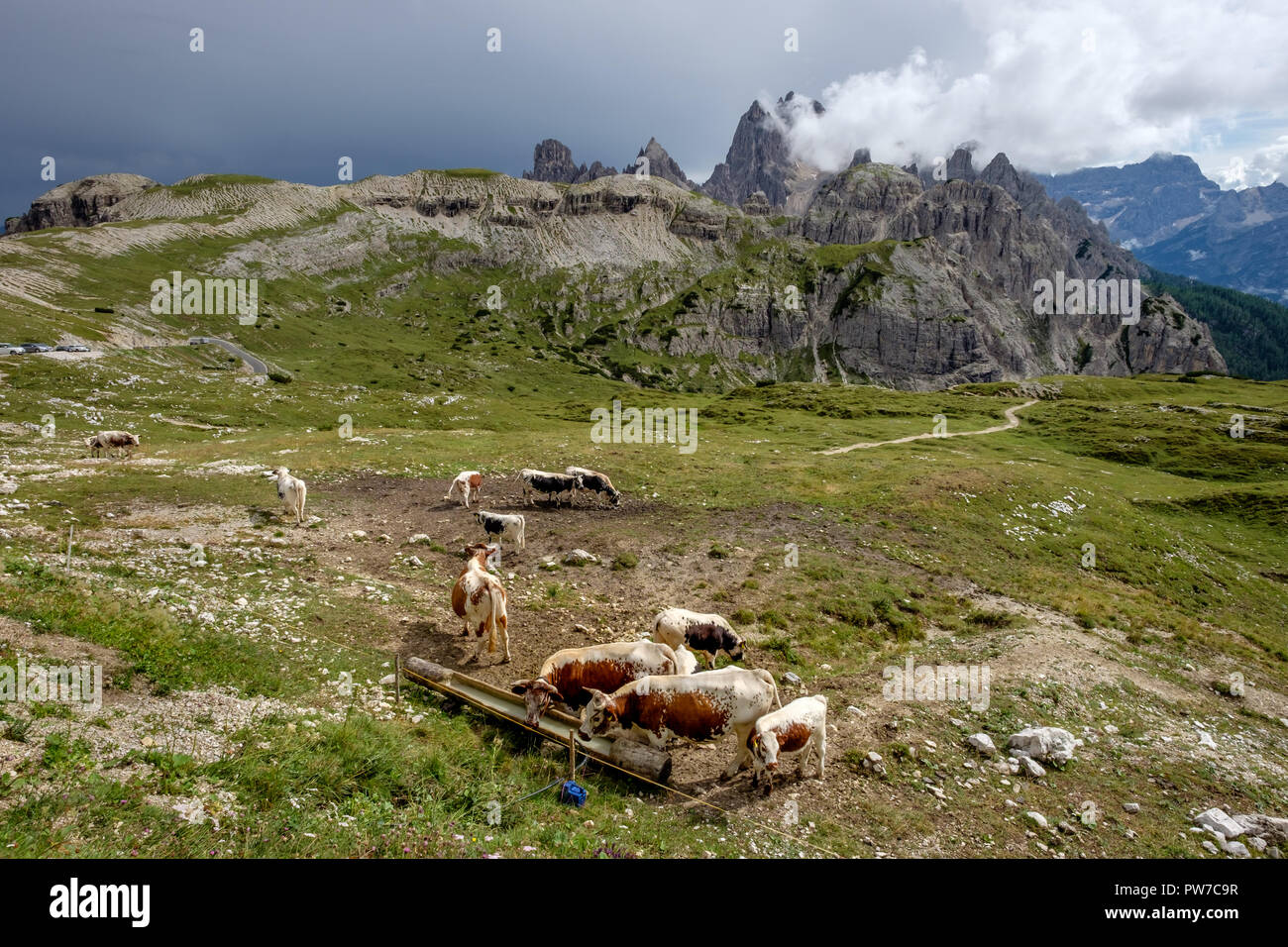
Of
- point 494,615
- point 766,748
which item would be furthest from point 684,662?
point 494,615

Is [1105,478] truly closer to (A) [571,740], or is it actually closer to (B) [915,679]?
(B) [915,679]

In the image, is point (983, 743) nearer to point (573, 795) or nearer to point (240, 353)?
point (573, 795)

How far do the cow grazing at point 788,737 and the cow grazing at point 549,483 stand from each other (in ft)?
74.4

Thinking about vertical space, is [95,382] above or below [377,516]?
above

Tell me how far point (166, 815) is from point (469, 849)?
151 inches

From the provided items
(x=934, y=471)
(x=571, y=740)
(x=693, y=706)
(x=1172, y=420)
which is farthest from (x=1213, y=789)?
(x=1172, y=420)

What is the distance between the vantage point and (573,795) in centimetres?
993

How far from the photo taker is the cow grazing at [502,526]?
997 inches

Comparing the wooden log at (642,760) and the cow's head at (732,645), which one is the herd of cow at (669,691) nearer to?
the cow's head at (732,645)

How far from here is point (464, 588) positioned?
52.5 feet

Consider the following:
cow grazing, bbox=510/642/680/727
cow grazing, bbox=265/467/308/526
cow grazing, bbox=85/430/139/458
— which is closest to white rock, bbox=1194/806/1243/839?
cow grazing, bbox=510/642/680/727

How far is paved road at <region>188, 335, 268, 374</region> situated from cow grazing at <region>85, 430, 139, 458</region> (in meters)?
→ 76.2

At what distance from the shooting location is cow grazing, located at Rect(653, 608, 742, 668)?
→ 53.0 ft

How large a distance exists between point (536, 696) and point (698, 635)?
584 centimetres
